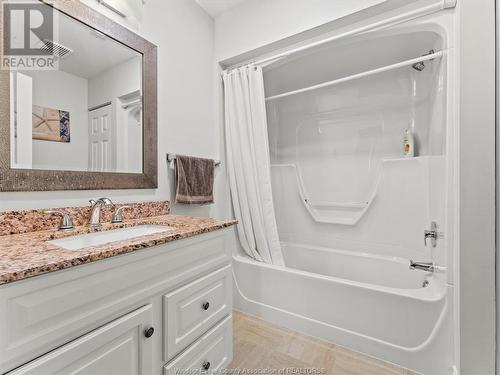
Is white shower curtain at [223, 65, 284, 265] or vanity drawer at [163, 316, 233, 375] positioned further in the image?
white shower curtain at [223, 65, 284, 265]

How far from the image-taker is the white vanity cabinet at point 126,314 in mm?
605

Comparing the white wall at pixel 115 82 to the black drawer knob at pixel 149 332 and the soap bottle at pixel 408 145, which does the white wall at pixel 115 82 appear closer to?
the black drawer knob at pixel 149 332

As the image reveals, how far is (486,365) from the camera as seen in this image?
110 cm

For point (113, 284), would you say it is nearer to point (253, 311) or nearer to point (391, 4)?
point (253, 311)

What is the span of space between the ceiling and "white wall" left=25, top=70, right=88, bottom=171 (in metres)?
1.23

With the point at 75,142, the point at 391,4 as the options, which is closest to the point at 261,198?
the point at 75,142

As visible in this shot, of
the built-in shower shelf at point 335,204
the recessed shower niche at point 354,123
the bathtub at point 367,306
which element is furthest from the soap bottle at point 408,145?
the bathtub at point 367,306

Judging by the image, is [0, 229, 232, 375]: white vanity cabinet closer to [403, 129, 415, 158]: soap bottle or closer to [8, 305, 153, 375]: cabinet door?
[8, 305, 153, 375]: cabinet door

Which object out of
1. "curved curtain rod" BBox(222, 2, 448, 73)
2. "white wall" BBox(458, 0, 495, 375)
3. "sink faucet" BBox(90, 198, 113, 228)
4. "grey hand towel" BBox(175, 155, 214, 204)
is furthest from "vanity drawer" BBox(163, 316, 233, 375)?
"curved curtain rod" BBox(222, 2, 448, 73)

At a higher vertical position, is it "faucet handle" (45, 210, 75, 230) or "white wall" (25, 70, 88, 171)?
"white wall" (25, 70, 88, 171)

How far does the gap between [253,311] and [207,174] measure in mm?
1105

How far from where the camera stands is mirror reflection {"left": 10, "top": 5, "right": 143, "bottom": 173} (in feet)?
3.46

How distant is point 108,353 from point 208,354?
1.79 ft

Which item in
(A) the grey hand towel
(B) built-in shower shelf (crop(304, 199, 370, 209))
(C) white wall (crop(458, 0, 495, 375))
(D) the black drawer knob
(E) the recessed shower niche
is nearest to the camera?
(D) the black drawer knob
